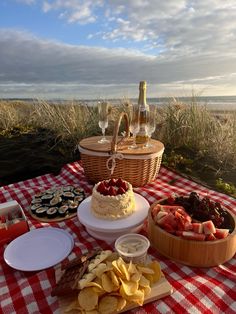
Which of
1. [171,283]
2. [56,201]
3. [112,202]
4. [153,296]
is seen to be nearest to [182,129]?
[56,201]

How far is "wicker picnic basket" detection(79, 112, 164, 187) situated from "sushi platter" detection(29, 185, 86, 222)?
34cm

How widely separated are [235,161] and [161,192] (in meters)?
1.71

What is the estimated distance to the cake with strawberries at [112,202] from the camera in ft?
5.89

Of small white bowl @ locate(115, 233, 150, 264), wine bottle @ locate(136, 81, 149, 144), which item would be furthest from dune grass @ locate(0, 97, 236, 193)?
small white bowl @ locate(115, 233, 150, 264)

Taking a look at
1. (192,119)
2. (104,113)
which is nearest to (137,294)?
(104,113)

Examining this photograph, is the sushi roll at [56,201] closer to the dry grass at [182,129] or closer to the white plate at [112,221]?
the white plate at [112,221]

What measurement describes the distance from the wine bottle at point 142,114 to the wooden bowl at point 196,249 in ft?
3.83

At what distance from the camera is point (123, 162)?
2.52 metres

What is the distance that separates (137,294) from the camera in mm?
1198

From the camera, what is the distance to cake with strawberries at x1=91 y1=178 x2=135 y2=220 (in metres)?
1.79

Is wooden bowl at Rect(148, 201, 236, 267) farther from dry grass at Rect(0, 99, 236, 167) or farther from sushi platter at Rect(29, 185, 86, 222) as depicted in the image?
dry grass at Rect(0, 99, 236, 167)

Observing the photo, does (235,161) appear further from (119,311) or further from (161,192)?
(119,311)

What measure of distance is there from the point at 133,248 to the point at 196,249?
35cm

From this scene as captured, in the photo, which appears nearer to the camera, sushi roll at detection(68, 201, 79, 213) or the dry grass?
sushi roll at detection(68, 201, 79, 213)
